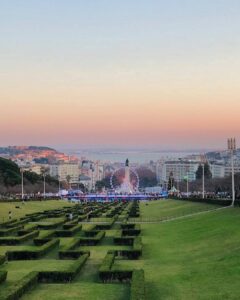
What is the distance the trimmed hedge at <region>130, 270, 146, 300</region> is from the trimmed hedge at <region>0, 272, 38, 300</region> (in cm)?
302

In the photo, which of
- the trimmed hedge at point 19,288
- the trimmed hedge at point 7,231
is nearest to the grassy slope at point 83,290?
the trimmed hedge at point 19,288

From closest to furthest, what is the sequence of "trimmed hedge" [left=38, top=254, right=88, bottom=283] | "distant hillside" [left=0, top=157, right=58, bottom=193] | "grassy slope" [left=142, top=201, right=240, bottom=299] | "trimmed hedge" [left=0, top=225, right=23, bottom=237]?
1. "grassy slope" [left=142, top=201, right=240, bottom=299]
2. "trimmed hedge" [left=38, top=254, right=88, bottom=283]
3. "trimmed hedge" [left=0, top=225, right=23, bottom=237]
4. "distant hillside" [left=0, top=157, right=58, bottom=193]

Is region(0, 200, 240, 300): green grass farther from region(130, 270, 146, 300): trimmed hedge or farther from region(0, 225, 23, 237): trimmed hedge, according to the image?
region(0, 225, 23, 237): trimmed hedge

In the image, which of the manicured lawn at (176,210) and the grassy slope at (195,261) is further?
the manicured lawn at (176,210)

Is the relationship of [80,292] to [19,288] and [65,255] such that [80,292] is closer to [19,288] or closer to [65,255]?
[19,288]

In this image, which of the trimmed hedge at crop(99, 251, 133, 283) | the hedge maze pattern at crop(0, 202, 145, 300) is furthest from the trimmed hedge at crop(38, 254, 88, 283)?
the trimmed hedge at crop(99, 251, 133, 283)

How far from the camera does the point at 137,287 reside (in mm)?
14273

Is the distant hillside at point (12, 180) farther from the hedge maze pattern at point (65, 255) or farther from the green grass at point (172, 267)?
the green grass at point (172, 267)

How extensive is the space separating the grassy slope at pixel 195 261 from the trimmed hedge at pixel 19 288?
347 centimetres

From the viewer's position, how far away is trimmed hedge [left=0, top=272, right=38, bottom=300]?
13.7 meters

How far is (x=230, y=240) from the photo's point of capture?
2298 cm

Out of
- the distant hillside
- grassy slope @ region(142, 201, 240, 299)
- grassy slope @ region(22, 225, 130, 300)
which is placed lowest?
grassy slope @ region(22, 225, 130, 300)

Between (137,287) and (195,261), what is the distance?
6302 mm

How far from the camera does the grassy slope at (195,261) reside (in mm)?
15273
